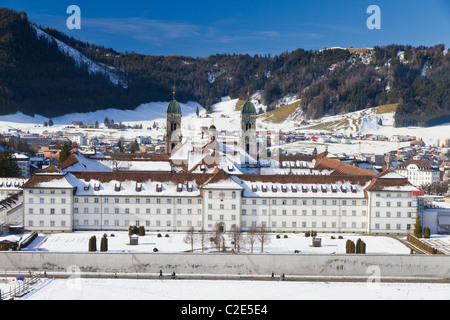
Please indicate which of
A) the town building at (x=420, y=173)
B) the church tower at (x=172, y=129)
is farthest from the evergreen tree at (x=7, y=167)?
the town building at (x=420, y=173)

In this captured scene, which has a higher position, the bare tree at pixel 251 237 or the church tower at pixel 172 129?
the church tower at pixel 172 129

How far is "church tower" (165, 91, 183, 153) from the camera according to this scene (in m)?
111

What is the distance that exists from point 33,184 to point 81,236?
28.8 ft

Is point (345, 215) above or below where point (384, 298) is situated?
above

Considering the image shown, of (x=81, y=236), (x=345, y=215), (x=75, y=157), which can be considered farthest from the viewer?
(x=75, y=157)

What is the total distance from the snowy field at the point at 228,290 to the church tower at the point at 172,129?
61023 millimetres

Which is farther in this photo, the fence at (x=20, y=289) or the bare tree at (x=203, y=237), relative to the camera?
the bare tree at (x=203, y=237)

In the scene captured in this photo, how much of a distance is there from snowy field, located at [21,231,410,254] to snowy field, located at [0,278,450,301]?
325 inches

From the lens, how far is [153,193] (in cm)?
7000

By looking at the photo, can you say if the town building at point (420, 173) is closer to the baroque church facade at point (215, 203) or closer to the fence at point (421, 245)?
the baroque church facade at point (215, 203)

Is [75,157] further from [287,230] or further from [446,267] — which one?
[446,267]

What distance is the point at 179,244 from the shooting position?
62688 mm

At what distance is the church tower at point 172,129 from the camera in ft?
364
